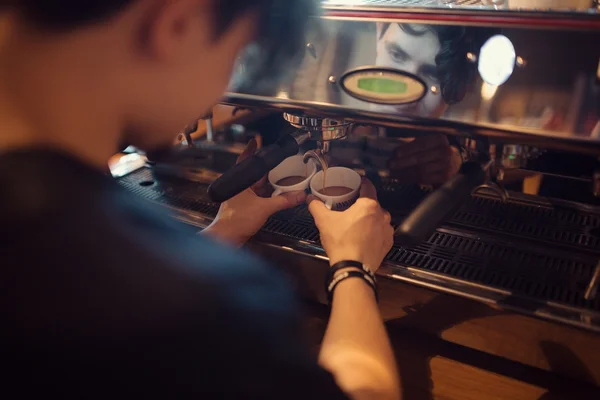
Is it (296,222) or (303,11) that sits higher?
(303,11)

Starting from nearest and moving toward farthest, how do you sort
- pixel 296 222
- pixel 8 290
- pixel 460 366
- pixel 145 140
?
pixel 8 290, pixel 145 140, pixel 460 366, pixel 296 222

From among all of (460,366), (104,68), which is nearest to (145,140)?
(104,68)

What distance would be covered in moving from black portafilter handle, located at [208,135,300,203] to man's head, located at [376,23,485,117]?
0.75 feet

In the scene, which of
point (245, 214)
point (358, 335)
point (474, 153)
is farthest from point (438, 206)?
point (245, 214)

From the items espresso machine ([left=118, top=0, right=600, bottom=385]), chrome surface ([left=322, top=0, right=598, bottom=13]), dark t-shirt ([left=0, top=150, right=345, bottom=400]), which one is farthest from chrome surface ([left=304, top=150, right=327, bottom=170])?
dark t-shirt ([left=0, top=150, right=345, bottom=400])

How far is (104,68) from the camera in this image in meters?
0.37

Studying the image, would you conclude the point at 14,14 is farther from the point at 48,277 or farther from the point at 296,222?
the point at 296,222

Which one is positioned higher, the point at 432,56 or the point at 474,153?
the point at 432,56

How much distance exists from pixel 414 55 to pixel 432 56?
0.06 feet

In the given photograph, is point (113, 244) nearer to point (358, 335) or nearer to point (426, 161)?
point (358, 335)

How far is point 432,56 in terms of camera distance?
1.98 ft

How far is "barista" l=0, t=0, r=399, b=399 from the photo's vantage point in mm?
331

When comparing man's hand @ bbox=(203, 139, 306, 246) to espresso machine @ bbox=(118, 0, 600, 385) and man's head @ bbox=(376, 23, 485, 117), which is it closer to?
espresso machine @ bbox=(118, 0, 600, 385)

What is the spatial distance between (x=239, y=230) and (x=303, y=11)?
0.41 m
